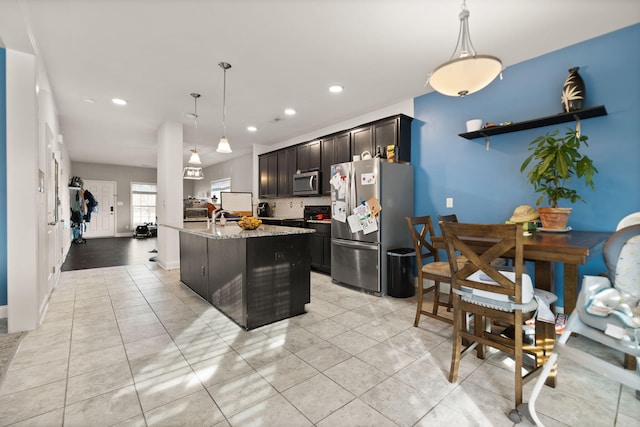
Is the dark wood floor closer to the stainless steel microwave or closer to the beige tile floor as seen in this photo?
the beige tile floor

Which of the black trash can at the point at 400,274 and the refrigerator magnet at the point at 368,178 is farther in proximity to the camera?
the refrigerator magnet at the point at 368,178

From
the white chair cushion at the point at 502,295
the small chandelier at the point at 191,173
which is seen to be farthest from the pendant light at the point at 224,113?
the white chair cushion at the point at 502,295

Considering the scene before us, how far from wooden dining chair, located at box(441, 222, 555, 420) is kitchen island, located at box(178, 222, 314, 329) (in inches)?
60.0

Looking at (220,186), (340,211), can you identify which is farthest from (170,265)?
(220,186)

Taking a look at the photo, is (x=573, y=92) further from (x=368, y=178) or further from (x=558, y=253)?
(x=368, y=178)

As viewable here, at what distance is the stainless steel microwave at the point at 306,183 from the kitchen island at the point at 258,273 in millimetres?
2380

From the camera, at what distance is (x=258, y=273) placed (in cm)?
270

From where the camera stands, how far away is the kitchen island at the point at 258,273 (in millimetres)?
2650

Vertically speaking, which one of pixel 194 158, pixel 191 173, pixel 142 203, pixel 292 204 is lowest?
pixel 292 204

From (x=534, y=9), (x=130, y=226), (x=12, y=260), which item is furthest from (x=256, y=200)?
(x=130, y=226)

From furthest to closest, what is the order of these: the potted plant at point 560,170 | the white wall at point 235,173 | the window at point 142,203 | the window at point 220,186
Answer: the window at point 142,203 → the window at point 220,186 → the white wall at point 235,173 → the potted plant at point 560,170

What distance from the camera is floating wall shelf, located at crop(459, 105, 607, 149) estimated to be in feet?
8.48

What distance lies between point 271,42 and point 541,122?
277cm

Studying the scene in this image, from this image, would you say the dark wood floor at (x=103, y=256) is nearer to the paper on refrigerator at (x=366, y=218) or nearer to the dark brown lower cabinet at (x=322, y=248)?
the dark brown lower cabinet at (x=322, y=248)
